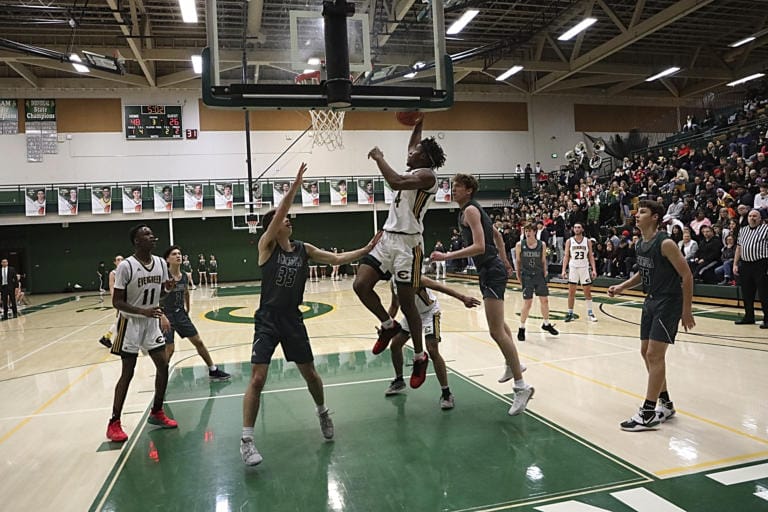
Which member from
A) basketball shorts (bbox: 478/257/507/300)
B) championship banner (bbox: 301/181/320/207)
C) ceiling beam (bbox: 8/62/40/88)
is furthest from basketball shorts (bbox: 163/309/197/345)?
ceiling beam (bbox: 8/62/40/88)

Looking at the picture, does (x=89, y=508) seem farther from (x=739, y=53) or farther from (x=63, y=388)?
(x=739, y=53)

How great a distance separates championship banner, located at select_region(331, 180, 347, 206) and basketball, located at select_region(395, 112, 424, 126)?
20663 millimetres

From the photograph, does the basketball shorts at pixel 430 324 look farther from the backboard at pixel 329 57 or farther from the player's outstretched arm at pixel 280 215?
the backboard at pixel 329 57

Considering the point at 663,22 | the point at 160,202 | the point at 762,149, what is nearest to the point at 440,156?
the point at 762,149

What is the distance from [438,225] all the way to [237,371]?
2442 centimetres

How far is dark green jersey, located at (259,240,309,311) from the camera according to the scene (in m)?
4.12

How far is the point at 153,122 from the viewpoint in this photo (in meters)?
26.8

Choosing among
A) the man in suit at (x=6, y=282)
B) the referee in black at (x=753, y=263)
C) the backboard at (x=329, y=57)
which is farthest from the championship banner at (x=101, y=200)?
the referee in black at (x=753, y=263)

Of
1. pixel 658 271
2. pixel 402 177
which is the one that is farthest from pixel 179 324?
pixel 658 271

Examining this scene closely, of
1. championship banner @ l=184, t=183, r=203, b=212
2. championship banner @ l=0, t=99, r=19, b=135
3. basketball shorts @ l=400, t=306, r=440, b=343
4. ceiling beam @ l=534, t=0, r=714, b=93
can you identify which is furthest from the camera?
championship banner @ l=0, t=99, r=19, b=135

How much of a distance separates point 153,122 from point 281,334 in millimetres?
26219

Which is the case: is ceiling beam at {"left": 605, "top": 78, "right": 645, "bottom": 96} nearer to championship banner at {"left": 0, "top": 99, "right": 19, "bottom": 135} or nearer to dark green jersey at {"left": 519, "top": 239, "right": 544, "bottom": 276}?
dark green jersey at {"left": 519, "top": 239, "right": 544, "bottom": 276}

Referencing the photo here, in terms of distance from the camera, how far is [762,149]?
1425 cm

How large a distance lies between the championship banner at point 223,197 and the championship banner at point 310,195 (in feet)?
11.3
